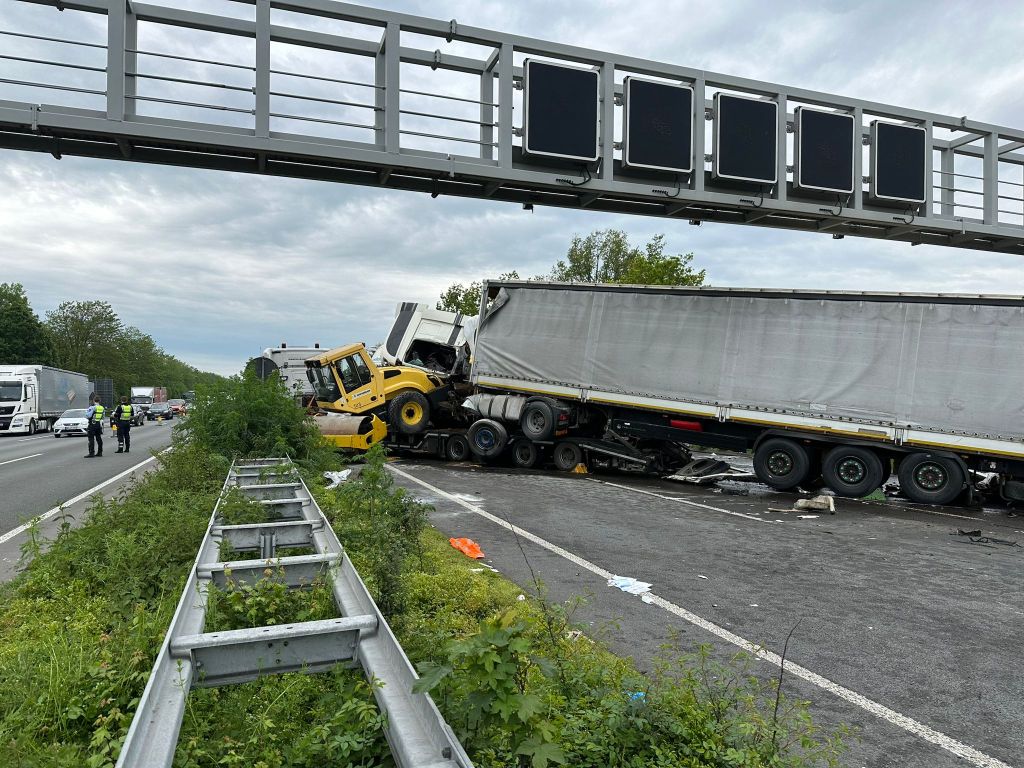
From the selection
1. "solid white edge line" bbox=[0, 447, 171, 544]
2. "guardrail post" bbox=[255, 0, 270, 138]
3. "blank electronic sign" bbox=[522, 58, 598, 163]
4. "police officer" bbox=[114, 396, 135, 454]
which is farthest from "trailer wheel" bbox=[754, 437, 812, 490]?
"police officer" bbox=[114, 396, 135, 454]

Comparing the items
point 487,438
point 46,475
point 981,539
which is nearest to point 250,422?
point 487,438

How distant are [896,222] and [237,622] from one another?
492 inches

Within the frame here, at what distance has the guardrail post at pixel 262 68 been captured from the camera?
9.20m

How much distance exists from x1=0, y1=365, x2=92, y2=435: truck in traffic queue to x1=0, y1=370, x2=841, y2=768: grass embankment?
3304 cm

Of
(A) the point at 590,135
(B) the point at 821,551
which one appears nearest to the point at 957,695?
(B) the point at 821,551

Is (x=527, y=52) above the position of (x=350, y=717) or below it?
above

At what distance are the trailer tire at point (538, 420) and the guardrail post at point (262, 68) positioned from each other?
8.22 metres

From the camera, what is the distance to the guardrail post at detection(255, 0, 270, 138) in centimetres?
920

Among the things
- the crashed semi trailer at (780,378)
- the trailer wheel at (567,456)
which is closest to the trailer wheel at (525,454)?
the crashed semi trailer at (780,378)

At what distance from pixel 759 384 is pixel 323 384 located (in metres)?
10.8

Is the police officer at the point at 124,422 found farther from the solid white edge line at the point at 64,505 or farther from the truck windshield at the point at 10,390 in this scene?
the truck windshield at the point at 10,390

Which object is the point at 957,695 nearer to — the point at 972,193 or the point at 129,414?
the point at 972,193

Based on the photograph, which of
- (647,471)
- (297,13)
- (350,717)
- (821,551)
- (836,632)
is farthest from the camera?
(647,471)

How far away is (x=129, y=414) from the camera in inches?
827
